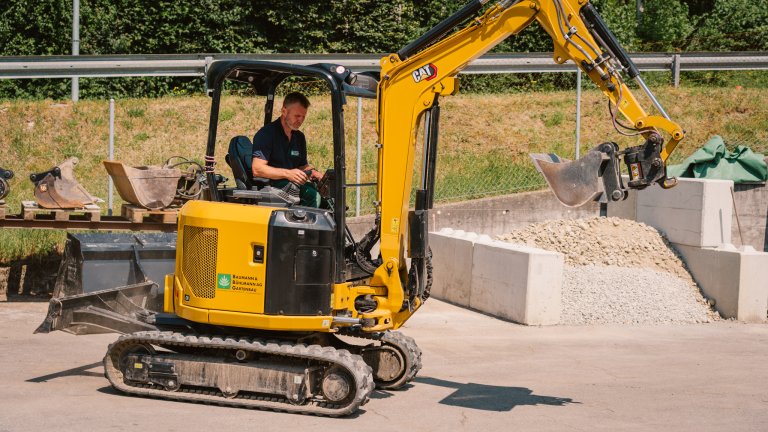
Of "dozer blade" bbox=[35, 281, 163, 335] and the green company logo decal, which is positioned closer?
the green company logo decal

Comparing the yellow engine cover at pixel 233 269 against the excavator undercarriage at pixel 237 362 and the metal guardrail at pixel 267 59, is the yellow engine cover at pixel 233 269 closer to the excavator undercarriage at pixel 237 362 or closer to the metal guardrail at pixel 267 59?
the excavator undercarriage at pixel 237 362

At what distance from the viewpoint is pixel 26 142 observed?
1942 cm

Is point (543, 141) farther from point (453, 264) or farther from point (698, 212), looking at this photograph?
point (453, 264)

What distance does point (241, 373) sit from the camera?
840cm

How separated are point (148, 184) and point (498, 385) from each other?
569 cm

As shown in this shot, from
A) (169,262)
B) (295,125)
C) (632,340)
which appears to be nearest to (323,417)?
(295,125)

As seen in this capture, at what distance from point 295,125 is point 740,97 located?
584 inches

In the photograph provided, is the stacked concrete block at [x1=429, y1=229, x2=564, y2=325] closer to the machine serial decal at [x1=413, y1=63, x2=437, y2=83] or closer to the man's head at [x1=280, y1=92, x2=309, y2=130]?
the machine serial decal at [x1=413, y1=63, x2=437, y2=83]

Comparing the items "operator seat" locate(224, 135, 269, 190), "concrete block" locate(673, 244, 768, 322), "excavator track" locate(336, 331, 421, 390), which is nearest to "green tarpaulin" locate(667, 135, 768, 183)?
"concrete block" locate(673, 244, 768, 322)

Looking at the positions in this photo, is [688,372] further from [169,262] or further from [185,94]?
[185,94]

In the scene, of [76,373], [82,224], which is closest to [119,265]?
[82,224]

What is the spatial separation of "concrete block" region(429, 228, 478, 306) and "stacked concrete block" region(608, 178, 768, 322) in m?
2.79

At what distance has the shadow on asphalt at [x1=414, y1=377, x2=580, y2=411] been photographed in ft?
28.7

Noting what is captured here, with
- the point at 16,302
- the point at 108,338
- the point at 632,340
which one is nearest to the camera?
the point at 108,338
